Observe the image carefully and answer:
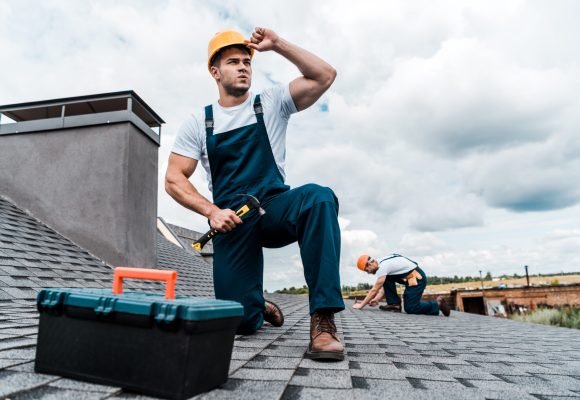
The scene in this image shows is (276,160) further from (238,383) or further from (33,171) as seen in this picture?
(33,171)

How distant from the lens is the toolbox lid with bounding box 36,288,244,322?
Answer: 1039 mm

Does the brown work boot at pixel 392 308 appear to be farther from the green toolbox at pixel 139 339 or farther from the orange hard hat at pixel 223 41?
the green toolbox at pixel 139 339

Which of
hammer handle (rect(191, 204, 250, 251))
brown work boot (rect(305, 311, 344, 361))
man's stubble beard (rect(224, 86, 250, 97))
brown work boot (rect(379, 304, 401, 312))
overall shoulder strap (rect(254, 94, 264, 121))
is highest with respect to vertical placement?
man's stubble beard (rect(224, 86, 250, 97))

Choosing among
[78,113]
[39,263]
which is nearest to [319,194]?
[39,263]

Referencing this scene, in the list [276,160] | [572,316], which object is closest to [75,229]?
[276,160]

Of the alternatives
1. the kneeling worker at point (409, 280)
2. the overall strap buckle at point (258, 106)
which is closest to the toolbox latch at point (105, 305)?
the overall strap buckle at point (258, 106)

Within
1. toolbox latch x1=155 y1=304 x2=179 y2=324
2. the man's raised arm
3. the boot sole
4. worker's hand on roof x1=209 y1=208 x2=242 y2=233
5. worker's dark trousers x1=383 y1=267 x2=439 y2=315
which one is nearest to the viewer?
toolbox latch x1=155 y1=304 x2=179 y2=324

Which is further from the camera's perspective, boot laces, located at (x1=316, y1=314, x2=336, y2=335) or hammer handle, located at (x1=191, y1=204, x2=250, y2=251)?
hammer handle, located at (x1=191, y1=204, x2=250, y2=251)

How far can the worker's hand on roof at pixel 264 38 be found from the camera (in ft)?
7.00

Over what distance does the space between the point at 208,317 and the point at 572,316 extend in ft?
39.0

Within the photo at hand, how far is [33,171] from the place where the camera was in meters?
5.65

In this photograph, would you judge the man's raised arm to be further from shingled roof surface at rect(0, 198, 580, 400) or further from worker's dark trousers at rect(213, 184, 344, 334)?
shingled roof surface at rect(0, 198, 580, 400)

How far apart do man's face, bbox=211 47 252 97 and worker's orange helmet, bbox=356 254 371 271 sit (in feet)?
16.7

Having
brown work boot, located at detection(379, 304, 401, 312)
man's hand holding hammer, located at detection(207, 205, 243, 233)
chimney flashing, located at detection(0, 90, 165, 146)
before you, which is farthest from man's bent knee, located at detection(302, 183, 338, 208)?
brown work boot, located at detection(379, 304, 401, 312)
